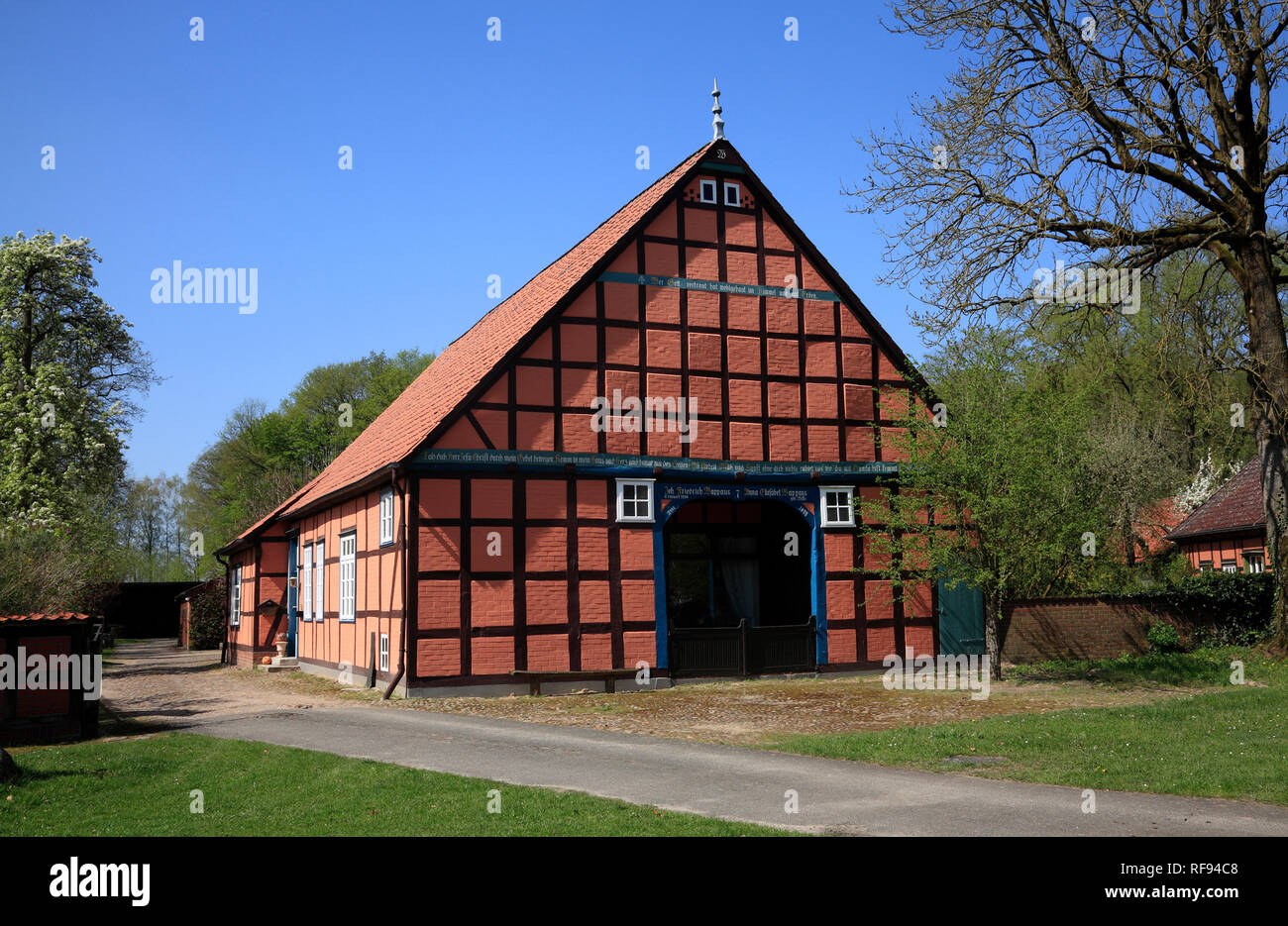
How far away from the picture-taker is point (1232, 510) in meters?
31.6

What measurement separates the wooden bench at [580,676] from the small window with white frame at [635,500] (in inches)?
110

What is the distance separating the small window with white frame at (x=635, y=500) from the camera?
62.0ft

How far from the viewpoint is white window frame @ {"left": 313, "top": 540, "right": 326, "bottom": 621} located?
2383 cm

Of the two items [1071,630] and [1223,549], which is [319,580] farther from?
[1223,549]

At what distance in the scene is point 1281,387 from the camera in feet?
57.0

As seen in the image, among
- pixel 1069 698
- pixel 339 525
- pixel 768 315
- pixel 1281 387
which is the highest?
pixel 768 315

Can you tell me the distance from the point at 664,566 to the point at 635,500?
4.57 ft

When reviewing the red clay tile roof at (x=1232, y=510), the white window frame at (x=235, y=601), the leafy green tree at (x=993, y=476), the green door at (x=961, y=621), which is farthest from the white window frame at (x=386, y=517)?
the red clay tile roof at (x=1232, y=510)

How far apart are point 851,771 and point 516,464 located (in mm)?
9621

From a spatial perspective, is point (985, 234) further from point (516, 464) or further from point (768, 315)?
point (516, 464)

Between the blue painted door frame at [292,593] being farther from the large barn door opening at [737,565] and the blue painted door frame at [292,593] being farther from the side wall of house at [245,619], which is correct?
the large barn door opening at [737,565]

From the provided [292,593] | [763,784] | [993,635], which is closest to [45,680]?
[763,784]

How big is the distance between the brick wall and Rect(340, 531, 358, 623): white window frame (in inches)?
538
